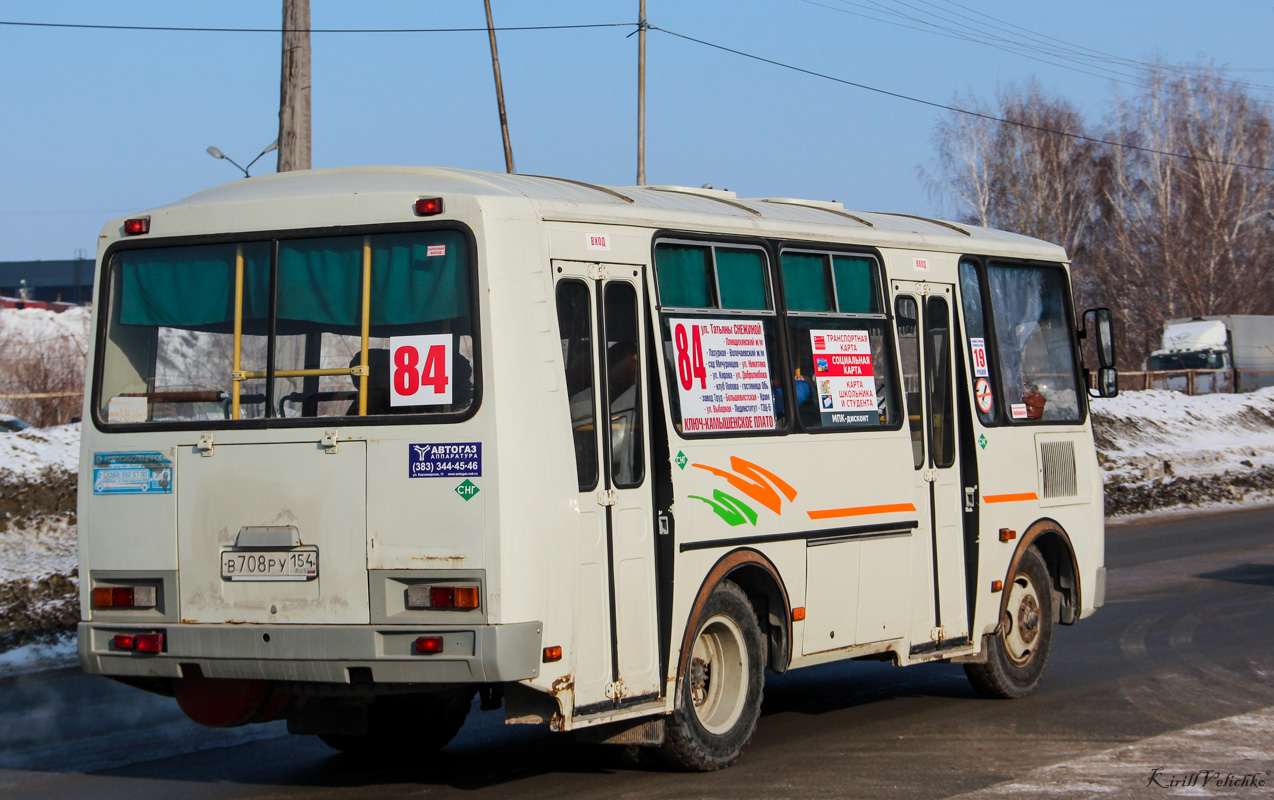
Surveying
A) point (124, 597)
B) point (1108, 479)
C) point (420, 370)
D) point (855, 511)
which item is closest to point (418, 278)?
point (420, 370)

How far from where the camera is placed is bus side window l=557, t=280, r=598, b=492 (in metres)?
6.59

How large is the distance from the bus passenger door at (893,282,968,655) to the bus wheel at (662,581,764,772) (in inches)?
59.1

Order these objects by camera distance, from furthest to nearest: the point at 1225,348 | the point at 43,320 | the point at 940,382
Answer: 1. the point at 43,320
2. the point at 1225,348
3. the point at 940,382

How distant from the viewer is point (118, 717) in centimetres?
894

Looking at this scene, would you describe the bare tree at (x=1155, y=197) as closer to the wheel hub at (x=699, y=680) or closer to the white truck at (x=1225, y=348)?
the white truck at (x=1225, y=348)

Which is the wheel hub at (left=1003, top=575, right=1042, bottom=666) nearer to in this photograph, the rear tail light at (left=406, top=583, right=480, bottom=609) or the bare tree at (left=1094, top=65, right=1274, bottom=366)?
the rear tail light at (left=406, top=583, right=480, bottom=609)

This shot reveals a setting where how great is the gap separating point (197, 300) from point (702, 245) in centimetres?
247

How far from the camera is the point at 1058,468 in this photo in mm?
9945

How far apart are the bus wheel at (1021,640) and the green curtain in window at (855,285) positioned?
2.18 meters

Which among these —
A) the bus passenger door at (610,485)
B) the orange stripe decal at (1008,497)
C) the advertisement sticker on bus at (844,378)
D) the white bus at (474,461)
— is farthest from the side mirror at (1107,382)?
the bus passenger door at (610,485)

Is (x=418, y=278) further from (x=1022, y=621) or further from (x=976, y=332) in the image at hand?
(x=1022, y=621)

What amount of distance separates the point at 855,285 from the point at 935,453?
3.81 feet

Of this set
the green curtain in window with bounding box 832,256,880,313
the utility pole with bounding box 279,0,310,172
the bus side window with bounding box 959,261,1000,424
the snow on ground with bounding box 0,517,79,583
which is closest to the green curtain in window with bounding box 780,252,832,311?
the green curtain in window with bounding box 832,256,880,313

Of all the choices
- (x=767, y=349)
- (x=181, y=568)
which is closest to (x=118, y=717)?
(x=181, y=568)
